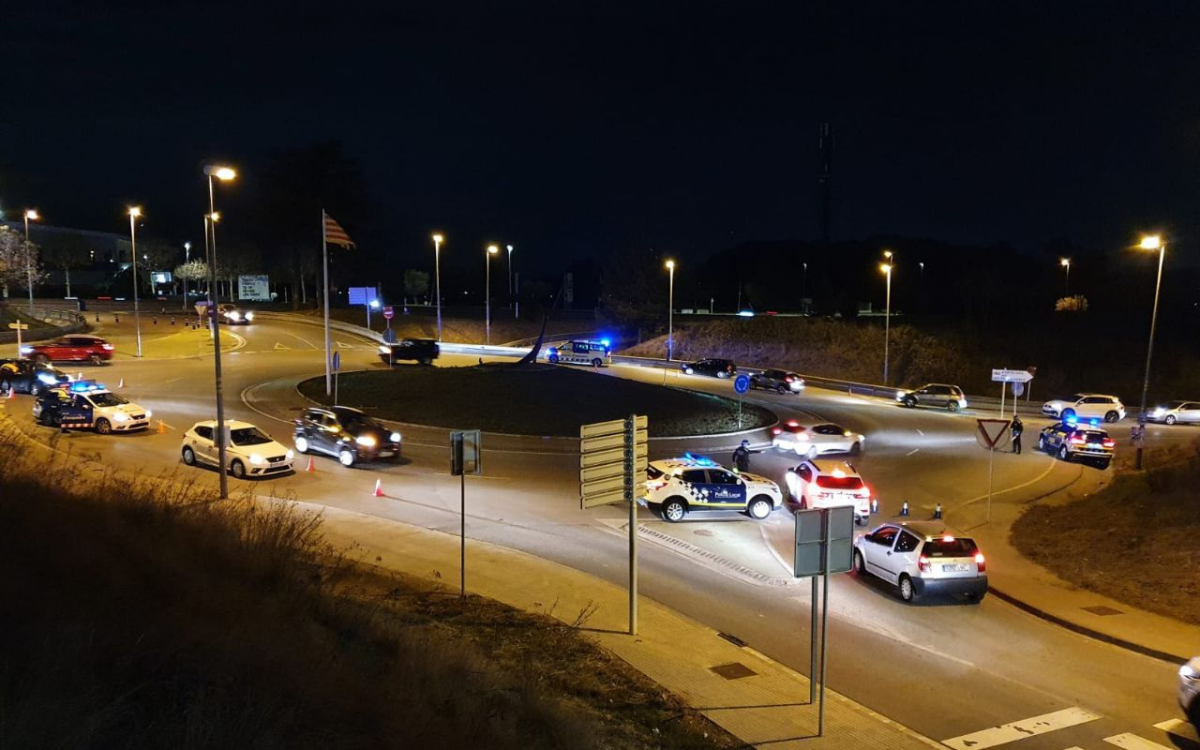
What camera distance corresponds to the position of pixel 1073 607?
1449 cm

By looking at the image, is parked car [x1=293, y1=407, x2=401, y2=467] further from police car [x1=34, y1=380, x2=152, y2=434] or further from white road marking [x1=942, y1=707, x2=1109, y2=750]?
white road marking [x1=942, y1=707, x2=1109, y2=750]

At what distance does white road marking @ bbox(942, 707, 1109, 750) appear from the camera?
30.6 ft

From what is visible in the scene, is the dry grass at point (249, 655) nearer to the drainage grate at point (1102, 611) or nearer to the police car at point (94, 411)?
the drainage grate at point (1102, 611)

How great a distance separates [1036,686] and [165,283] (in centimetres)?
13542

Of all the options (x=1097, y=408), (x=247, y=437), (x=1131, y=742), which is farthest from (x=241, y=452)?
(x=1097, y=408)

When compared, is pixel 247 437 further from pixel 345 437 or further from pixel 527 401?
pixel 527 401

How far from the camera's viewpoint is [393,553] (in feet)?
53.8

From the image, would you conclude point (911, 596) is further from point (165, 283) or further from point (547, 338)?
point (165, 283)

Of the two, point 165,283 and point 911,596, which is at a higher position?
point 165,283

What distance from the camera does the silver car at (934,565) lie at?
1452 cm

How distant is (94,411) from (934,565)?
28.5 m

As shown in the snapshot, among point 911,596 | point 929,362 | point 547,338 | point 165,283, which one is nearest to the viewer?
point 911,596

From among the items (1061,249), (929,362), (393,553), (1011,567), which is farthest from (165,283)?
(1061,249)

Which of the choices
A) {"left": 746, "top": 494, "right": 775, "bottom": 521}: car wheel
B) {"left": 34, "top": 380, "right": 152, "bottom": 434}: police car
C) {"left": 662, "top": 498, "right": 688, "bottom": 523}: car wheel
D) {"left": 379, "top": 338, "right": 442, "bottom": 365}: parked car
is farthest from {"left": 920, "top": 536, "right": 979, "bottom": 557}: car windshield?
{"left": 379, "top": 338, "right": 442, "bottom": 365}: parked car
